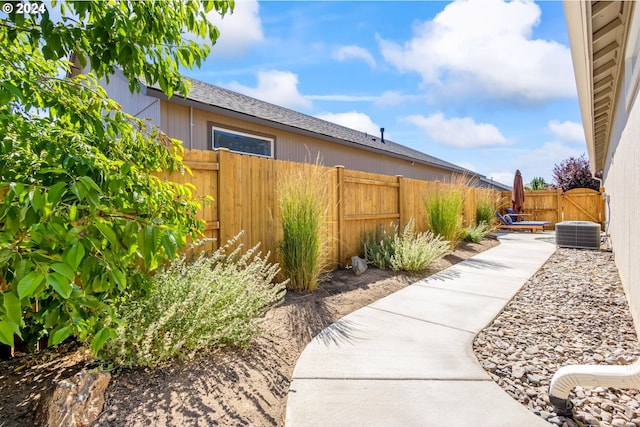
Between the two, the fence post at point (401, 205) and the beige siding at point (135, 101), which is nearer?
the beige siding at point (135, 101)

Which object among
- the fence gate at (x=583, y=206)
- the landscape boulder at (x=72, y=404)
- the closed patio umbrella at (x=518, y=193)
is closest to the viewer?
the landscape boulder at (x=72, y=404)

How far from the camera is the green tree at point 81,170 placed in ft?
3.18

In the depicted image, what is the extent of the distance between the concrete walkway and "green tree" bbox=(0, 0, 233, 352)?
1.22 m

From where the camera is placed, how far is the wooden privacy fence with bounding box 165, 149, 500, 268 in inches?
132

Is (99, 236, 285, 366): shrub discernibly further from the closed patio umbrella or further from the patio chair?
the closed patio umbrella

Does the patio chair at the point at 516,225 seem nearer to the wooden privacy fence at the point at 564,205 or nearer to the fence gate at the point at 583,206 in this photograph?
the wooden privacy fence at the point at 564,205

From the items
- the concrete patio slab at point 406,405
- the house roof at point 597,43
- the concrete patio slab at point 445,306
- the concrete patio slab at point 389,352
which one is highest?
the house roof at point 597,43

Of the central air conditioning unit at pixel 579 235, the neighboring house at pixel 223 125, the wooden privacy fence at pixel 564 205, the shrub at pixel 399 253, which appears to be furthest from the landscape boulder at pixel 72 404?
the wooden privacy fence at pixel 564 205

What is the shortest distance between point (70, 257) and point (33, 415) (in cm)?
131

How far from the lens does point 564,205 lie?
519 inches

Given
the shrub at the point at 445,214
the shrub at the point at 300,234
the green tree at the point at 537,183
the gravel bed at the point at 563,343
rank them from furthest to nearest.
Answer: the green tree at the point at 537,183 → the shrub at the point at 445,214 → the shrub at the point at 300,234 → the gravel bed at the point at 563,343

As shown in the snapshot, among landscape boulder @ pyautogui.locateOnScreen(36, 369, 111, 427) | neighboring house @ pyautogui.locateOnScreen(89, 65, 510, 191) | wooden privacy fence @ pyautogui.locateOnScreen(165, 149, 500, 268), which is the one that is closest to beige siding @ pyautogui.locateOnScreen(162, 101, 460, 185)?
neighboring house @ pyautogui.locateOnScreen(89, 65, 510, 191)

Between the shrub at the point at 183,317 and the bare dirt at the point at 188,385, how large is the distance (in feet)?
0.35

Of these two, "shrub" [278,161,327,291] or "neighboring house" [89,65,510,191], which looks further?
"neighboring house" [89,65,510,191]
